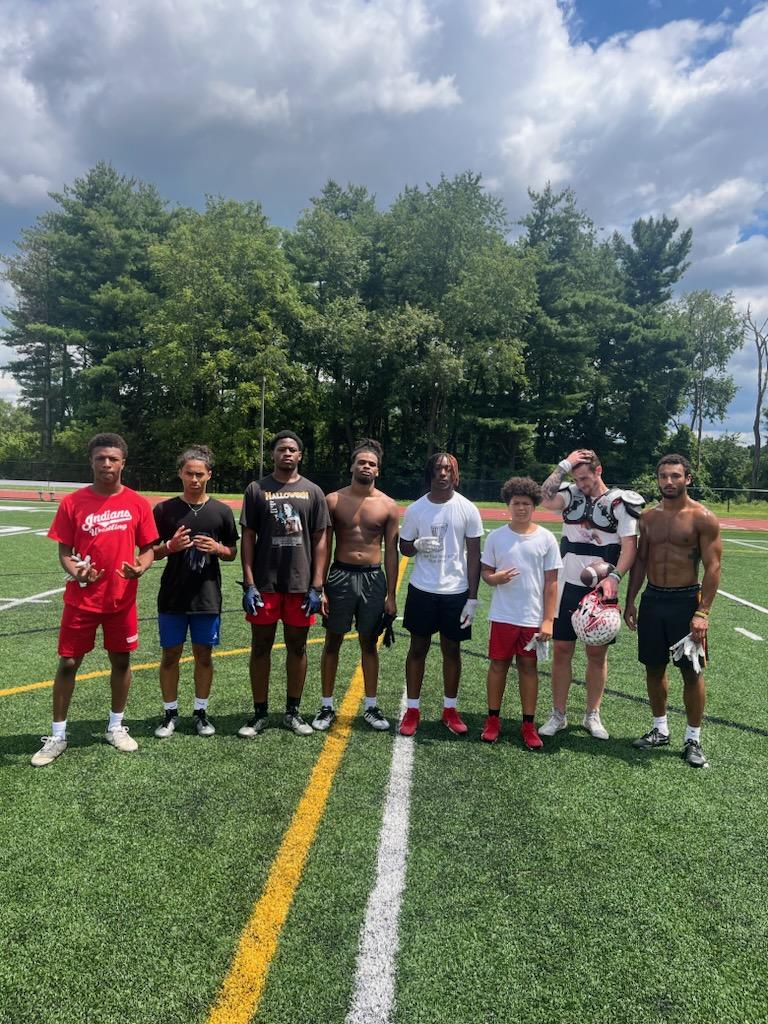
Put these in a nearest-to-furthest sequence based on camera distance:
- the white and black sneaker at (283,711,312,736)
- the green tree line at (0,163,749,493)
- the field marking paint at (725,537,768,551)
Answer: the white and black sneaker at (283,711,312,736) < the field marking paint at (725,537,768,551) < the green tree line at (0,163,749,493)

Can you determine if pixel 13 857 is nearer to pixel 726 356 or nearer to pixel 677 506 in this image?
pixel 677 506

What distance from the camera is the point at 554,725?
458 centimetres

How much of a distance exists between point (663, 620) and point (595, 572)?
58 centimetres

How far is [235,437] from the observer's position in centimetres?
3919

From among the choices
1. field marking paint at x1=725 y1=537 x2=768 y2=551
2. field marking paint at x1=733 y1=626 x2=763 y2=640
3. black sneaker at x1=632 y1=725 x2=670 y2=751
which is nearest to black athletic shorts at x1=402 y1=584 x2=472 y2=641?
black sneaker at x1=632 y1=725 x2=670 y2=751

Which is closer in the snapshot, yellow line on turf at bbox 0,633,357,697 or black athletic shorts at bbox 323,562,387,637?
black athletic shorts at bbox 323,562,387,637

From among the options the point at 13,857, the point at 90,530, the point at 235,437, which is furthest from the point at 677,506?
the point at 235,437

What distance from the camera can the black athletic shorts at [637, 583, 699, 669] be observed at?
4.25 metres

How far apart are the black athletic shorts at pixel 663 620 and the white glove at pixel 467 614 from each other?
3.87 feet

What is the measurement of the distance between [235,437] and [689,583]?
3727 centimetres

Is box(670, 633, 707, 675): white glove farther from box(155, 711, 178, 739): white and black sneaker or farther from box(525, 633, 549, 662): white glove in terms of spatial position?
box(155, 711, 178, 739): white and black sneaker

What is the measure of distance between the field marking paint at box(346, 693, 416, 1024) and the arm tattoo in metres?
2.29

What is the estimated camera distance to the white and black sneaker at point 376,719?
14.8ft

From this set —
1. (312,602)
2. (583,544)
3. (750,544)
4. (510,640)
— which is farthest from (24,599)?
(750,544)
